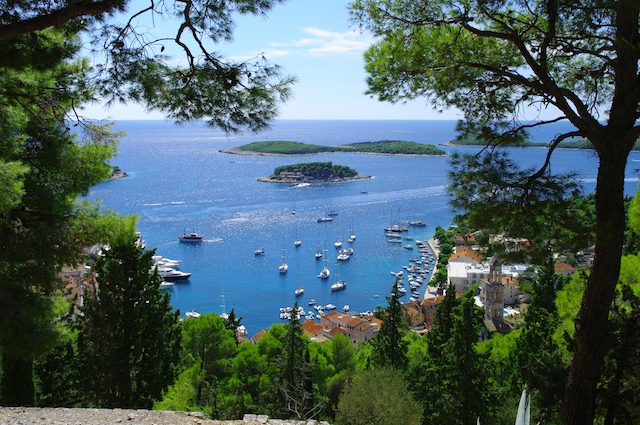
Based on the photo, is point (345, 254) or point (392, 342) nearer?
point (392, 342)

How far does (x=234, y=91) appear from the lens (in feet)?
10.6

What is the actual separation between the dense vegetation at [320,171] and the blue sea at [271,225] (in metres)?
2.79

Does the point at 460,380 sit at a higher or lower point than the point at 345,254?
higher

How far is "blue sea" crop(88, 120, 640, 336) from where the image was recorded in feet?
87.3

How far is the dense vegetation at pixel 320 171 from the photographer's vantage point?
5847 cm

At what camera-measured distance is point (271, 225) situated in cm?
3856

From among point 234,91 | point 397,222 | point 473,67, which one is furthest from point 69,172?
point 397,222

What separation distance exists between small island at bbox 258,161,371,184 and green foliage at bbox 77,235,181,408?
4946 centimetres

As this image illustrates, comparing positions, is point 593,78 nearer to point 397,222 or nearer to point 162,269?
point 162,269

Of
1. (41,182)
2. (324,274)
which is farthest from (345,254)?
(41,182)

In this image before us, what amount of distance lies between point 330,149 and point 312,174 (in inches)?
1167

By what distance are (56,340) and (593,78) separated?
4308 millimetres

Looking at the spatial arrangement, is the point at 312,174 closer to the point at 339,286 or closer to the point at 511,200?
the point at 339,286

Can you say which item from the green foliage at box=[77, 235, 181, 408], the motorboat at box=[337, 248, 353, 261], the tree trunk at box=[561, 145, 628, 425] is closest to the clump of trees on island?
the tree trunk at box=[561, 145, 628, 425]
